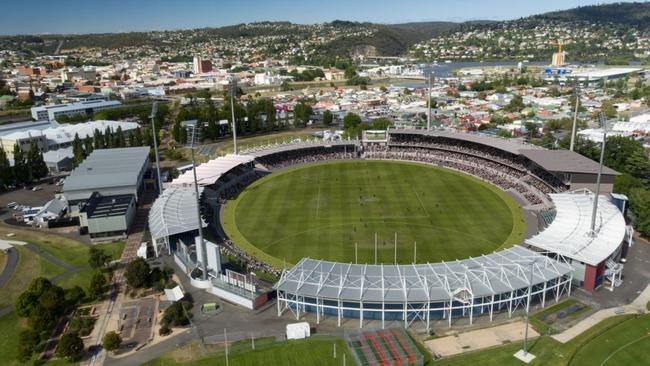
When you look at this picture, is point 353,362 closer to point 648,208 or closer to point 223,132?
point 648,208

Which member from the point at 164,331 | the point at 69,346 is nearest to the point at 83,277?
the point at 69,346

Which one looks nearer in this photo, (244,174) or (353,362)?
(353,362)

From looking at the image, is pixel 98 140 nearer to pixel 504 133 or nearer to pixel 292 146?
pixel 292 146

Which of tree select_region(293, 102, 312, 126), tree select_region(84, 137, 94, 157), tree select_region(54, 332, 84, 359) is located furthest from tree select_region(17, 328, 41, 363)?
tree select_region(293, 102, 312, 126)

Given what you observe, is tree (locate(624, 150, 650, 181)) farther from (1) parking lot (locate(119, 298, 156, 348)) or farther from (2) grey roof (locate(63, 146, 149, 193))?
(2) grey roof (locate(63, 146, 149, 193))

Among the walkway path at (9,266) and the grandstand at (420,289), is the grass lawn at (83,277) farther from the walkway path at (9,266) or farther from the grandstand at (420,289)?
the grandstand at (420,289)

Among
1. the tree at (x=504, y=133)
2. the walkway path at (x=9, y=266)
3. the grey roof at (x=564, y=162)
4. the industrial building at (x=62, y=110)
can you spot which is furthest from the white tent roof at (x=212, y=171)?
the industrial building at (x=62, y=110)

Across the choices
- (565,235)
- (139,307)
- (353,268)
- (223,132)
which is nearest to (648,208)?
(565,235)
